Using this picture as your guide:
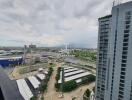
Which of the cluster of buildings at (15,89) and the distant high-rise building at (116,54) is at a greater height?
the distant high-rise building at (116,54)

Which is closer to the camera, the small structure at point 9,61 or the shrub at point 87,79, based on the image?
the shrub at point 87,79

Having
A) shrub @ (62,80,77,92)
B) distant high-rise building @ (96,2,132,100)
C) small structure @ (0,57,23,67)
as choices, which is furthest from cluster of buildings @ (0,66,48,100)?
small structure @ (0,57,23,67)

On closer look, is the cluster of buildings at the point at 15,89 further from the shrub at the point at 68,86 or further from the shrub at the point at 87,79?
the shrub at the point at 87,79

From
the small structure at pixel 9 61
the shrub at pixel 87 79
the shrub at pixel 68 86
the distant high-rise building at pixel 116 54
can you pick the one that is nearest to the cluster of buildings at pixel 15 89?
the shrub at pixel 68 86

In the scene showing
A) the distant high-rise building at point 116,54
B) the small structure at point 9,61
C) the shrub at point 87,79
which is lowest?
the shrub at point 87,79

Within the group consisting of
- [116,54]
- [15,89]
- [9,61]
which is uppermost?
[116,54]

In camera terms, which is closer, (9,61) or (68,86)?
(68,86)

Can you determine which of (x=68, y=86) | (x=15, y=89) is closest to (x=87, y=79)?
(x=68, y=86)

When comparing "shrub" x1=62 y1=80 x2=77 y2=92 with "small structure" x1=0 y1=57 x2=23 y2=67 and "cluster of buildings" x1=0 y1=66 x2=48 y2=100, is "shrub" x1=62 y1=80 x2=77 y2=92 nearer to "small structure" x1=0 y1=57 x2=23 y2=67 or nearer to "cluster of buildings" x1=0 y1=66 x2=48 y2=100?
"cluster of buildings" x1=0 y1=66 x2=48 y2=100

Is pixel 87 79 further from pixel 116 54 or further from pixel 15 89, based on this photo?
pixel 15 89
